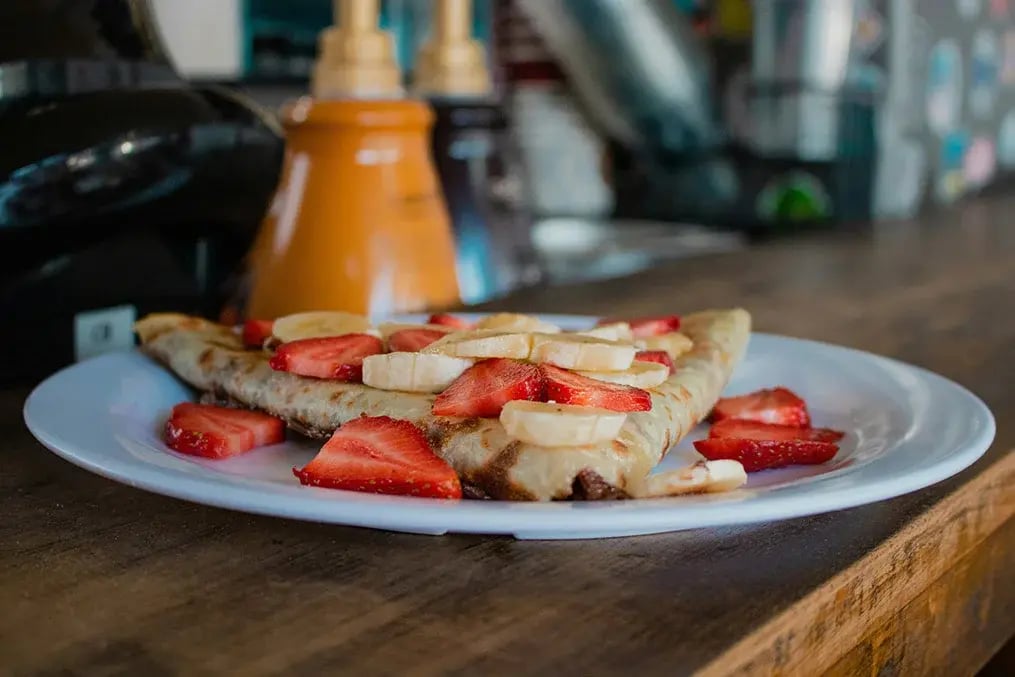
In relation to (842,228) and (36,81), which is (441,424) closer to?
(36,81)

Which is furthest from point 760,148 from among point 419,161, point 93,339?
Result: point 93,339

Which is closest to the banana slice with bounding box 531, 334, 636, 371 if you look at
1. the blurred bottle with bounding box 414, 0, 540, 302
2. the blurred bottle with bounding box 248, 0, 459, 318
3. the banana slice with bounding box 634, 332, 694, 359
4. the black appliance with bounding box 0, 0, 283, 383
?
the banana slice with bounding box 634, 332, 694, 359

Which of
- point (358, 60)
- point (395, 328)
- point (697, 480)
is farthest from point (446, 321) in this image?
point (358, 60)

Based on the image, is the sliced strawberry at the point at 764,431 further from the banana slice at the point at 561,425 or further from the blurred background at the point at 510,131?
the blurred background at the point at 510,131

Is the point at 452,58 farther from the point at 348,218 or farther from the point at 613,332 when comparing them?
the point at 613,332

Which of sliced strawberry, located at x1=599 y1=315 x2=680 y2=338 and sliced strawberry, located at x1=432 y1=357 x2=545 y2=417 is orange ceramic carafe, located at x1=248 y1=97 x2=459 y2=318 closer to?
sliced strawberry, located at x1=599 y1=315 x2=680 y2=338
